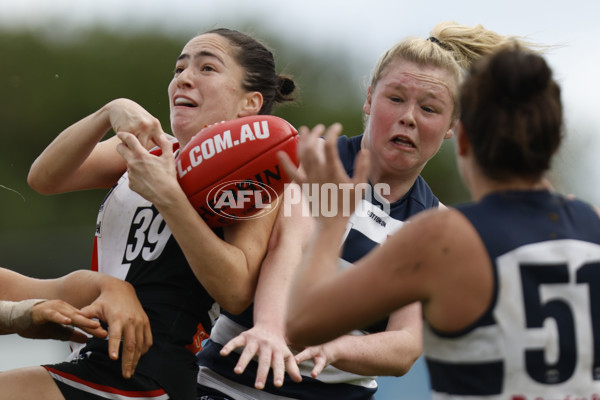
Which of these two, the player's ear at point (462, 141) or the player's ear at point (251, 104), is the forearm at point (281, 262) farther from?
the player's ear at point (462, 141)

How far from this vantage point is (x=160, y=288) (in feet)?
9.79

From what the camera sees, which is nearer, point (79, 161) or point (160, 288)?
point (160, 288)

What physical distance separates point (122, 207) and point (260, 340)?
846 millimetres

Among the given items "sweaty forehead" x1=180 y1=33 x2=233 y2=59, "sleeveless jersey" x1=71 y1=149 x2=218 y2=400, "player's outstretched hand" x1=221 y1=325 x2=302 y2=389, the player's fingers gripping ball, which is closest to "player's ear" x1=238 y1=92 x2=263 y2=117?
"sweaty forehead" x1=180 y1=33 x2=233 y2=59

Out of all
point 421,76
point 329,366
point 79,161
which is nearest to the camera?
point 79,161

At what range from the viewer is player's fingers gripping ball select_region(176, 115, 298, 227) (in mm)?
2844

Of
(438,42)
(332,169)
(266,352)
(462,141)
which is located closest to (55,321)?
(266,352)

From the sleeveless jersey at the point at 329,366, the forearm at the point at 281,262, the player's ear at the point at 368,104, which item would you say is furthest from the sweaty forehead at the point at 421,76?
the forearm at the point at 281,262

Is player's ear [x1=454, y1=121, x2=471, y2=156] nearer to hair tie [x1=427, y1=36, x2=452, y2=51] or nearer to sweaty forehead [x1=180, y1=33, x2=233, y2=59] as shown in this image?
sweaty forehead [x1=180, y1=33, x2=233, y2=59]

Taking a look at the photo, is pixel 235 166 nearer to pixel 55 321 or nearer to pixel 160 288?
pixel 160 288

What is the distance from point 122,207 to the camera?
10.4ft

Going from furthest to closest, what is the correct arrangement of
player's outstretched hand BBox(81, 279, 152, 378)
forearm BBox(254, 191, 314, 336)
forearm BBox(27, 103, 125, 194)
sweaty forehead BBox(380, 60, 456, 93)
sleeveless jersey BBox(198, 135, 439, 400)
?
sweaty forehead BBox(380, 60, 456, 93), sleeveless jersey BBox(198, 135, 439, 400), forearm BBox(27, 103, 125, 194), forearm BBox(254, 191, 314, 336), player's outstretched hand BBox(81, 279, 152, 378)

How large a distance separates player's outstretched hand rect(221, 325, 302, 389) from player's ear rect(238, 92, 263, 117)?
3.30ft

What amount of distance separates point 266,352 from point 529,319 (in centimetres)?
97
